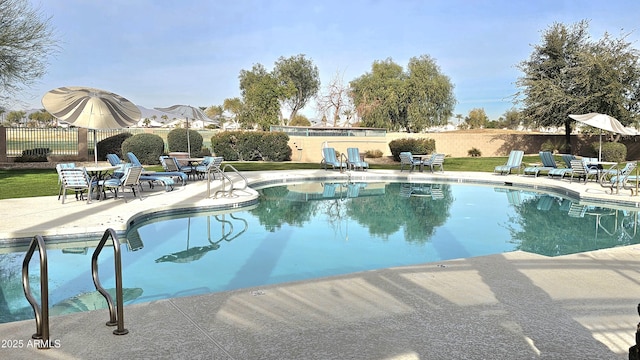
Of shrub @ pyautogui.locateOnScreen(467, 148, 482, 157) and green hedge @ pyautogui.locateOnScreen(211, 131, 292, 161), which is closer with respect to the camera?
green hedge @ pyautogui.locateOnScreen(211, 131, 292, 161)

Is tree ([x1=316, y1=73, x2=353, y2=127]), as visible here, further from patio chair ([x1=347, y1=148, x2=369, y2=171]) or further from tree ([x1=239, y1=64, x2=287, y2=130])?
patio chair ([x1=347, y1=148, x2=369, y2=171])

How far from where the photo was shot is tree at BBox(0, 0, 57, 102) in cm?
1898

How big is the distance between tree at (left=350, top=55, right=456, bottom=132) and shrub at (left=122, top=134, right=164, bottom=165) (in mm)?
A: 17881

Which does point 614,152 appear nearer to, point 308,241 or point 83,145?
point 308,241

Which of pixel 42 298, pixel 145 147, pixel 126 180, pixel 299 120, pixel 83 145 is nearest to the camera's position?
pixel 42 298

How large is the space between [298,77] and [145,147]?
28742 mm

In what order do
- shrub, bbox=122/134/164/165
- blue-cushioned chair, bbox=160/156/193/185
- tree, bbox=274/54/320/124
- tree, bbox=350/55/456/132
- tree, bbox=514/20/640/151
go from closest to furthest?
1. blue-cushioned chair, bbox=160/156/193/185
2. shrub, bbox=122/134/164/165
3. tree, bbox=514/20/640/151
4. tree, bbox=350/55/456/132
5. tree, bbox=274/54/320/124

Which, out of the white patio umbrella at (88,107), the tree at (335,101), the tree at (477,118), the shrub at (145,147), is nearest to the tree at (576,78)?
the tree at (335,101)

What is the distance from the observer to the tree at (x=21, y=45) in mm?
18984

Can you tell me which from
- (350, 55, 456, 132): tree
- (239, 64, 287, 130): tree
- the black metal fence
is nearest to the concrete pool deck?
the black metal fence

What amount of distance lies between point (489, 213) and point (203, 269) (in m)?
7.12

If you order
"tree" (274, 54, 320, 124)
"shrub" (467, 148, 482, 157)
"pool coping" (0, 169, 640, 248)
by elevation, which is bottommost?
"pool coping" (0, 169, 640, 248)

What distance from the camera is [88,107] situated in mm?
11539

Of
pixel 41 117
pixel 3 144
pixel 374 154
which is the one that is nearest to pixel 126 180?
pixel 3 144
